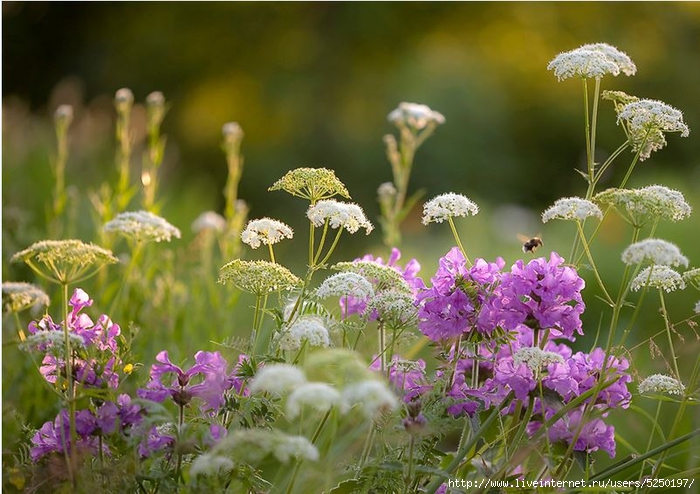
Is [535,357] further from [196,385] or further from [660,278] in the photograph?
[196,385]

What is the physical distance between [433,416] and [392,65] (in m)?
11.6

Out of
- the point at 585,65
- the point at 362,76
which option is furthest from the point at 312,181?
the point at 362,76

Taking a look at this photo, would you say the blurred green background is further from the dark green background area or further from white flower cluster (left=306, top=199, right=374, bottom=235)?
white flower cluster (left=306, top=199, right=374, bottom=235)

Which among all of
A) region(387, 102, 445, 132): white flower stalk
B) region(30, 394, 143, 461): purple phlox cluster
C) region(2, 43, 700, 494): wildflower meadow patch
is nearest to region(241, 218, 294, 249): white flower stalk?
region(2, 43, 700, 494): wildflower meadow patch

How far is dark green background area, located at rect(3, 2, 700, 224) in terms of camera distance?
433 inches

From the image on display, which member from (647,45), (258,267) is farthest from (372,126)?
(258,267)

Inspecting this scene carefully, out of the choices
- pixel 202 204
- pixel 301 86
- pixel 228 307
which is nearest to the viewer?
pixel 228 307

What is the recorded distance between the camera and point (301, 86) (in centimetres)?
1255

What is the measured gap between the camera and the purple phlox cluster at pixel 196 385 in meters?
1.69

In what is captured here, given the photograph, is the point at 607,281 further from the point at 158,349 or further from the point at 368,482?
the point at 368,482

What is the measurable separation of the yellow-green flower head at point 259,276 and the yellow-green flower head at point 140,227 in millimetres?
316

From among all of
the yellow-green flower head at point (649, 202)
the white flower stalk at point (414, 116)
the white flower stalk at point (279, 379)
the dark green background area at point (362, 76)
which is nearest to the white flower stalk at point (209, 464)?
the white flower stalk at point (279, 379)

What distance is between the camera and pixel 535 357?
1.65 m

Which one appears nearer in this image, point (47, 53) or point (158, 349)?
point (158, 349)
